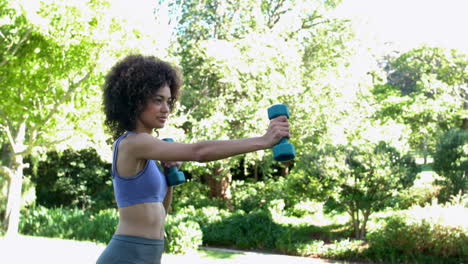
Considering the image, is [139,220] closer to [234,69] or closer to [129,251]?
[129,251]

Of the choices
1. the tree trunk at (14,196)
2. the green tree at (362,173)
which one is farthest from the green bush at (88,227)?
the green tree at (362,173)

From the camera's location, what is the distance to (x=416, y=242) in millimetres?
11992

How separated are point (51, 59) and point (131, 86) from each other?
9.30 m

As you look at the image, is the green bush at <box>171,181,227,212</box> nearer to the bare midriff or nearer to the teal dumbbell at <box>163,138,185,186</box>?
the teal dumbbell at <box>163,138,185,186</box>

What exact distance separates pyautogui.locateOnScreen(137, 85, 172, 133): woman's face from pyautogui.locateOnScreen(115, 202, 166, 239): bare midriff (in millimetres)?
406

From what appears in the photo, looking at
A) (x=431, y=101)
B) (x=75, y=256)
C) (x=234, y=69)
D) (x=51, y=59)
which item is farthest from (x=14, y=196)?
(x=431, y=101)

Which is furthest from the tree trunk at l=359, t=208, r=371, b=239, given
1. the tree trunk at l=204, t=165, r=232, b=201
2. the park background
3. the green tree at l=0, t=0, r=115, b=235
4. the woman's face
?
the woman's face

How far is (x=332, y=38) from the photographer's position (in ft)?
65.7

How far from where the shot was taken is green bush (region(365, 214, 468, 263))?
38.0 feet

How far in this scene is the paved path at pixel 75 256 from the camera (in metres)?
10.2

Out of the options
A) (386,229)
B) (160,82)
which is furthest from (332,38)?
(160,82)

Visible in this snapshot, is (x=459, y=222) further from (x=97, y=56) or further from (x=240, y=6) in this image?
(x=240, y=6)

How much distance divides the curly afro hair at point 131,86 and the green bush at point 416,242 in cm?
1056

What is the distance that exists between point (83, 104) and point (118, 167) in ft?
31.1
